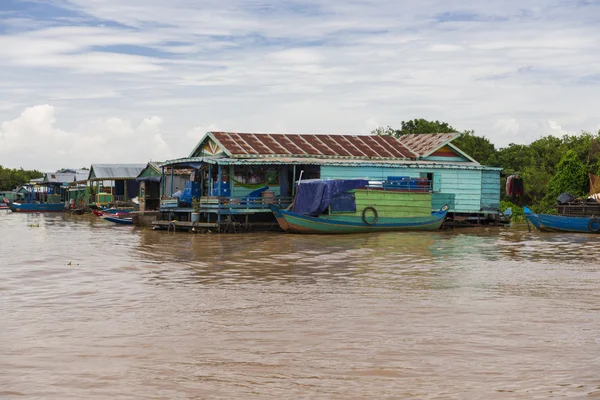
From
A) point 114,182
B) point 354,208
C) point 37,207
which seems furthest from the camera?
point 37,207

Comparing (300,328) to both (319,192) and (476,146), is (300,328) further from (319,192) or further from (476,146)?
(476,146)

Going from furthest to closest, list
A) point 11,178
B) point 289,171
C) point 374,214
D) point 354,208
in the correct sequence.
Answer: point 11,178
point 289,171
point 374,214
point 354,208

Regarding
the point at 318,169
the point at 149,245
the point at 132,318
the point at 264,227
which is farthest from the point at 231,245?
the point at 132,318

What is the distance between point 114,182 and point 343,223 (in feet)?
86.3

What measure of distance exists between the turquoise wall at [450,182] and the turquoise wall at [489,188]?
0.13 feet

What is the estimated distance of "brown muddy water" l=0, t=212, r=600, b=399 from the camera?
597 centimetres

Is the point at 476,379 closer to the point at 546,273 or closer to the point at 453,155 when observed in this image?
the point at 546,273

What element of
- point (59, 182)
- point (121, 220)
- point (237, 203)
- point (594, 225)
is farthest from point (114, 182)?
point (594, 225)

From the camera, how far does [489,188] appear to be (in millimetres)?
29406

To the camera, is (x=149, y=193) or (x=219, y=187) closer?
(x=219, y=187)

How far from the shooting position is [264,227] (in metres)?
25.7

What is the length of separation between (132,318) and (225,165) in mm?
17305

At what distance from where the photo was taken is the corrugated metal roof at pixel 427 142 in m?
31.9

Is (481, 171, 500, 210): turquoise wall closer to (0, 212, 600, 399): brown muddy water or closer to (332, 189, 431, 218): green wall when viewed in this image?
(332, 189, 431, 218): green wall
